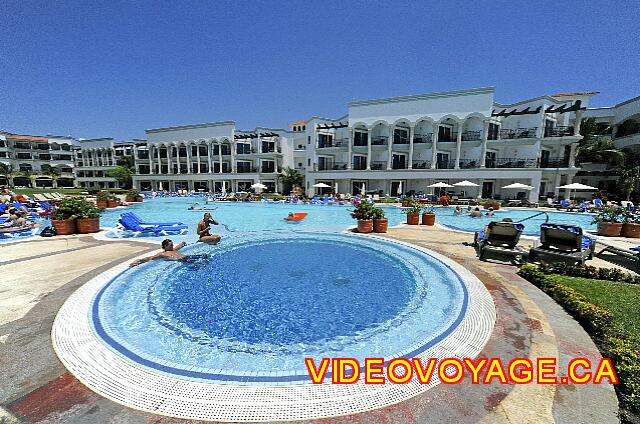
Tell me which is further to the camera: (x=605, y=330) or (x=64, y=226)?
(x=64, y=226)

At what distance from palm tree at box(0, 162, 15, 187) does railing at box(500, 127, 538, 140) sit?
339ft

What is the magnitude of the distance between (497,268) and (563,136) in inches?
1268

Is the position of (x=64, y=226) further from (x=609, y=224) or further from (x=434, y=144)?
(x=434, y=144)

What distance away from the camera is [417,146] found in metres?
36.3

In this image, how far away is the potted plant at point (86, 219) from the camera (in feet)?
37.3

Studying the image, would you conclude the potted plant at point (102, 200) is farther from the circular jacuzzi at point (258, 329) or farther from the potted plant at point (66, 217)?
the circular jacuzzi at point (258, 329)

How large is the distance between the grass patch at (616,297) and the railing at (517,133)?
104 feet

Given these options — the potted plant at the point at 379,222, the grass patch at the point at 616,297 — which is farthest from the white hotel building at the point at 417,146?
the grass patch at the point at 616,297

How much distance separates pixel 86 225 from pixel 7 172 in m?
88.2

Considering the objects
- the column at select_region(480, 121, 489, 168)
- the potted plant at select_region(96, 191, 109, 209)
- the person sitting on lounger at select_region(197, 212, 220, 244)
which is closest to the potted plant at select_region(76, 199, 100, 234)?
the person sitting on lounger at select_region(197, 212, 220, 244)

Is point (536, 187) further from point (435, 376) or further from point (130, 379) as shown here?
point (130, 379)

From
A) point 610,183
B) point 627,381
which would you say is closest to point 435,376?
point 627,381

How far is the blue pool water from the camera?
3869mm

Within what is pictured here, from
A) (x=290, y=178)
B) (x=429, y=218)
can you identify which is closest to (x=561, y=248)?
(x=429, y=218)
